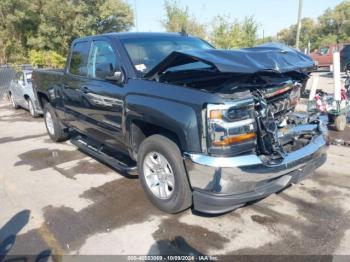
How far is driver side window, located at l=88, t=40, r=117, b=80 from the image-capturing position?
163 inches

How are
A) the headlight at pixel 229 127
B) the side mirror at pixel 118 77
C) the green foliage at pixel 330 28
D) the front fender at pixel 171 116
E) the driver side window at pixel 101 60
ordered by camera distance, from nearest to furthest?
the headlight at pixel 229 127
the front fender at pixel 171 116
the side mirror at pixel 118 77
the driver side window at pixel 101 60
the green foliage at pixel 330 28

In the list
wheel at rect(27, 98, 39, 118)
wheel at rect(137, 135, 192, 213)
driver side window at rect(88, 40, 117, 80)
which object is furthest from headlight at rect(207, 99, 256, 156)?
wheel at rect(27, 98, 39, 118)

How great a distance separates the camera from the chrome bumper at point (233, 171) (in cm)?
284

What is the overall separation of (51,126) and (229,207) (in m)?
5.05

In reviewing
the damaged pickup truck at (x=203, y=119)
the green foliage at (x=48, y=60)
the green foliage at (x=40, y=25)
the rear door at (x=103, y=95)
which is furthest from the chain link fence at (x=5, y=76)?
the damaged pickup truck at (x=203, y=119)

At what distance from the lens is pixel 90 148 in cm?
508

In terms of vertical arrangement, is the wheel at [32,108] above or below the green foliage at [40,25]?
below

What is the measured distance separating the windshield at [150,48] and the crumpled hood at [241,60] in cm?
48

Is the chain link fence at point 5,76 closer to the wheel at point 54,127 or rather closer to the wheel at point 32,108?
the wheel at point 32,108

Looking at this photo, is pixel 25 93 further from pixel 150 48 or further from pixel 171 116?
pixel 171 116

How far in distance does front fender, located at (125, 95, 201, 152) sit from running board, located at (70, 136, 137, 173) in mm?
705

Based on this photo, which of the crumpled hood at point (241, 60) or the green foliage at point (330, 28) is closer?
the crumpled hood at point (241, 60)

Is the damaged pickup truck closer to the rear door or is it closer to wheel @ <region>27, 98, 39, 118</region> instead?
the rear door

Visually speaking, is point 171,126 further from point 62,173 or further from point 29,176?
point 29,176
